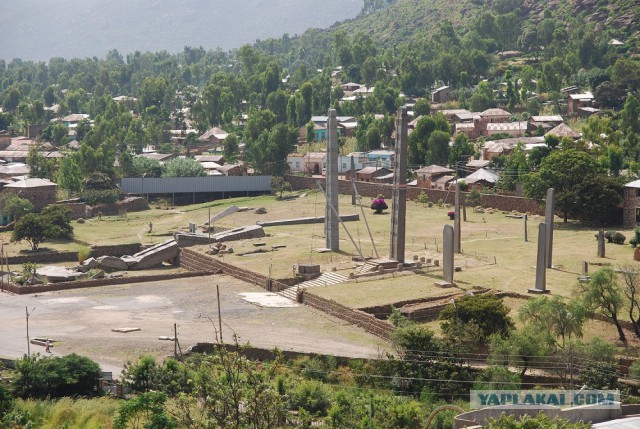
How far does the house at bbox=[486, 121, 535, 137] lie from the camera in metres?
99.2

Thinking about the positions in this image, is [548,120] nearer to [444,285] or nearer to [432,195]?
[432,195]

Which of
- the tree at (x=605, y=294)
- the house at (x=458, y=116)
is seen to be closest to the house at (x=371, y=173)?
the house at (x=458, y=116)

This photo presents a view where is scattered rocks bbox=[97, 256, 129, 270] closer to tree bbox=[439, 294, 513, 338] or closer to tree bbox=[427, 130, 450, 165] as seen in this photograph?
tree bbox=[439, 294, 513, 338]

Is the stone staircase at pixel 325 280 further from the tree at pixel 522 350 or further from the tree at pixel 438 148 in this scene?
the tree at pixel 438 148

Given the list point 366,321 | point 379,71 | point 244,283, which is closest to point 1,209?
point 244,283

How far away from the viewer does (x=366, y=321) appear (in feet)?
150

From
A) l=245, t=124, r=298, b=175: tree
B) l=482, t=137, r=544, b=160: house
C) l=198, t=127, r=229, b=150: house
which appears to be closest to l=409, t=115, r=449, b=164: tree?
l=482, t=137, r=544, b=160: house

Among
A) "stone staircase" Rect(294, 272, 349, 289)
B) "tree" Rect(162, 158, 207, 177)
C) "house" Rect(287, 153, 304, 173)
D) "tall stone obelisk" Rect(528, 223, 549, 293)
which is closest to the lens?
"tall stone obelisk" Rect(528, 223, 549, 293)

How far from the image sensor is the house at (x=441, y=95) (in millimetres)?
126000

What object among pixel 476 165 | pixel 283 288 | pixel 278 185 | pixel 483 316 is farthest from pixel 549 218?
pixel 278 185

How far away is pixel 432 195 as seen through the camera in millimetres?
77312

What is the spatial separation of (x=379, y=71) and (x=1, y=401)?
109453 mm

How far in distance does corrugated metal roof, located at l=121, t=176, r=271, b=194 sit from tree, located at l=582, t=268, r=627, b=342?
46553 millimetres

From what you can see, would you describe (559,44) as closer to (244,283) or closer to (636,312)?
(244,283)
